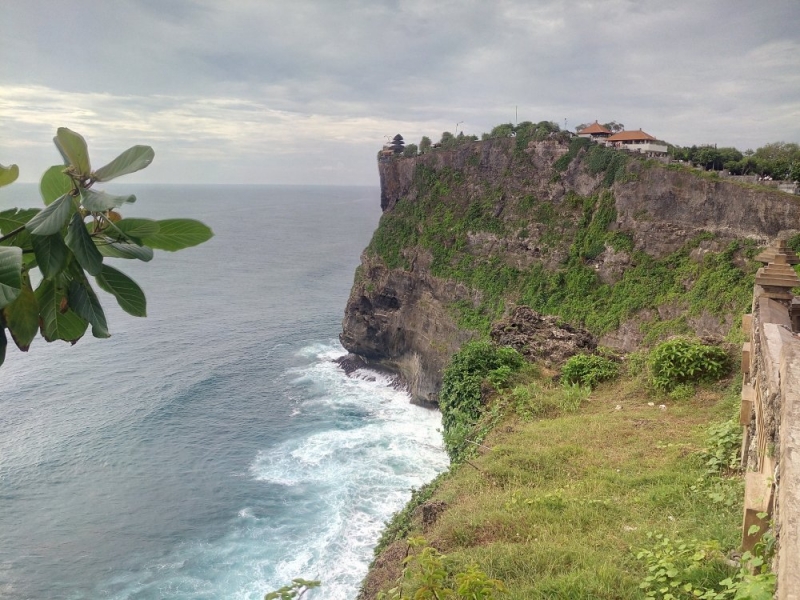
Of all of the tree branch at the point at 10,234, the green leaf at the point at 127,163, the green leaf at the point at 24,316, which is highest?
the green leaf at the point at 127,163

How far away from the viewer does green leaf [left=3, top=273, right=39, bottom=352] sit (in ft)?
5.60

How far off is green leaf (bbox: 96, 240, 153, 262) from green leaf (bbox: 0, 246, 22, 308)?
0.28 metres

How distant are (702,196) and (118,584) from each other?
108 feet

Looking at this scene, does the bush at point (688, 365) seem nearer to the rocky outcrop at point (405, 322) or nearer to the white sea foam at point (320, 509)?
the white sea foam at point (320, 509)

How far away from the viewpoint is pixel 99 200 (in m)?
1.51

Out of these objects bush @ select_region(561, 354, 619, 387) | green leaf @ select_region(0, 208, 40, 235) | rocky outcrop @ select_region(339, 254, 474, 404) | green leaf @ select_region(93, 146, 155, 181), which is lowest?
rocky outcrop @ select_region(339, 254, 474, 404)

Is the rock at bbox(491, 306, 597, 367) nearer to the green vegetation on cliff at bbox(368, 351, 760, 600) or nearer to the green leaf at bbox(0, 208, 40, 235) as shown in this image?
the green vegetation on cliff at bbox(368, 351, 760, 600)

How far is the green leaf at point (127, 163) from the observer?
1677mm

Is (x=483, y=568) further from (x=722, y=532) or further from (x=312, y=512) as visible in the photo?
(x=312, y=512)

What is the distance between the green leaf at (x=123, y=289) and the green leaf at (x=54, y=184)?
0.29m

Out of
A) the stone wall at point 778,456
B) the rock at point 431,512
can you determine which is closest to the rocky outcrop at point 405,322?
the rock at point 431,512

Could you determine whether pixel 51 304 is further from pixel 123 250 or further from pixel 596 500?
pixel 596 500

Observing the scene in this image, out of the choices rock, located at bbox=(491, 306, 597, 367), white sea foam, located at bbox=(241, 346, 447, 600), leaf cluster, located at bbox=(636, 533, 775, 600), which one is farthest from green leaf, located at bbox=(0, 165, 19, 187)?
white sea foam, located at bbox=(241, 346, 447, 600)

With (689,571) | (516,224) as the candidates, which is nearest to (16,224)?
(689,571)
